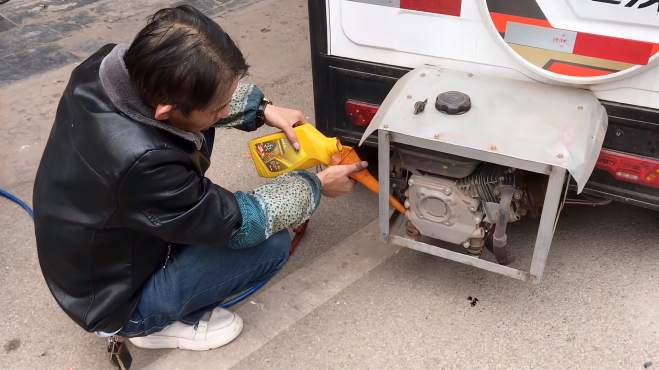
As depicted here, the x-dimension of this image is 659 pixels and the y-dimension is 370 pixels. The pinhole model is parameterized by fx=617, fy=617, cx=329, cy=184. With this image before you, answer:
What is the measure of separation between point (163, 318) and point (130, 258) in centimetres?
27

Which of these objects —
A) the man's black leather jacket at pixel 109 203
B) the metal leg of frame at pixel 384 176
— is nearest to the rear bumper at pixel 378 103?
the metal leg of frame at pixel 384 176

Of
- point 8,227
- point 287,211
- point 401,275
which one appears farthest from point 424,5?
point 8,227

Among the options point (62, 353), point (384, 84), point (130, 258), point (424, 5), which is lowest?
point (62, 353)

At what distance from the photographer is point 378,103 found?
92.3 inches

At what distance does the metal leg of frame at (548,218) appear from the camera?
1.74m

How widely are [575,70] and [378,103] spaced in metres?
0.72

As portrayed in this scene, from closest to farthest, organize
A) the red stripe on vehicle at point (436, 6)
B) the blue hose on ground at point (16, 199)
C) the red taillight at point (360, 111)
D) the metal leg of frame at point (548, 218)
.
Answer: the metal leg of frame at point (548, 218)
the red stripe on vehicle at point (436, 6)
the red taillight at point (360, 111)
the blue hose on ground at point (16, 199)

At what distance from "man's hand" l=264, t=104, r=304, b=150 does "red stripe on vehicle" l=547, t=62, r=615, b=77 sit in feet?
2.91

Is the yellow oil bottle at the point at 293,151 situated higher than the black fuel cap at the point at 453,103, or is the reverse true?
the black fuel cap at the point at 453,103

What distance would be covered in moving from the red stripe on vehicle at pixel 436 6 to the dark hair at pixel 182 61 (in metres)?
0.72

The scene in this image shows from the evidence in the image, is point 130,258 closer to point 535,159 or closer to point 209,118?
point 209,118

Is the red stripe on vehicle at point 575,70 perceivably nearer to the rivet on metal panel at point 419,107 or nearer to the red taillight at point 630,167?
the red taillight at point 630,167

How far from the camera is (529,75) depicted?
2004 millimetres

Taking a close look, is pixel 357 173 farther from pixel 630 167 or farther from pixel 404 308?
pixel 630 167
